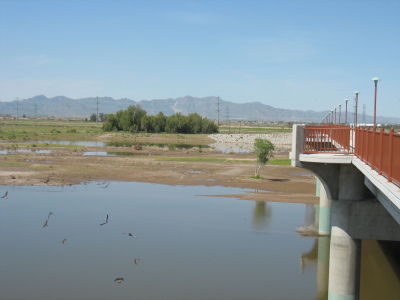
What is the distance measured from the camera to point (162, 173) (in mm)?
52125

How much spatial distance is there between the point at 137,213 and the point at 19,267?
11.9 meters

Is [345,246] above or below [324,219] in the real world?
above

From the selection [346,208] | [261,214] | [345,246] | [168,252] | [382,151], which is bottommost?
[168,252]

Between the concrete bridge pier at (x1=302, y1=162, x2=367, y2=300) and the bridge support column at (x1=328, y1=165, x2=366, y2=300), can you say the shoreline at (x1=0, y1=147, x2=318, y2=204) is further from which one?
the bridge support column at (x1=328, y1=165, x2=366, y2=300)

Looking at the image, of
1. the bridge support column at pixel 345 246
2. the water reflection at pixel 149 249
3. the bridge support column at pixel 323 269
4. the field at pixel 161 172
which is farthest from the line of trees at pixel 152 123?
the bridge support column at pixel 345 246

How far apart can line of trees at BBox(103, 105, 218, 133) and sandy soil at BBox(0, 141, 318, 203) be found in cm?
7512

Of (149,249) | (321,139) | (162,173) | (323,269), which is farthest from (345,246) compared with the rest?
(162,173)

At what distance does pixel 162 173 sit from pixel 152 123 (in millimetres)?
92105

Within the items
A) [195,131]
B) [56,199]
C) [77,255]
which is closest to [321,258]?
[77,255]

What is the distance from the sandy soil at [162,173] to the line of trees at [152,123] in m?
75.1

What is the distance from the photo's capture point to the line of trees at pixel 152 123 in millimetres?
141750

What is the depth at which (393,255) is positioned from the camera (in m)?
24.5

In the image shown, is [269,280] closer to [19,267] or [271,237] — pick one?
[271,237]

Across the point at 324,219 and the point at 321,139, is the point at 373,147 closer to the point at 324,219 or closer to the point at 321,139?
the point at 321,139
